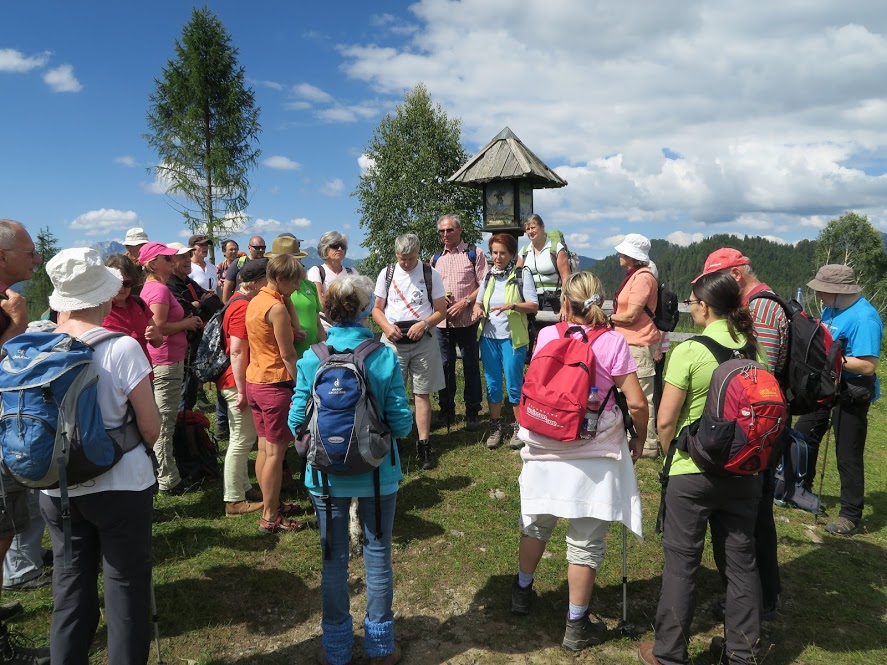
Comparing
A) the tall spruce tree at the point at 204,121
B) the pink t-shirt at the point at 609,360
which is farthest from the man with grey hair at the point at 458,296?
the tall spruce tree at the point at 204,121

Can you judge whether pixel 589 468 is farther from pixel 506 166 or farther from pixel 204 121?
pixel 204 121

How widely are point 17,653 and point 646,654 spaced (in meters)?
3.24

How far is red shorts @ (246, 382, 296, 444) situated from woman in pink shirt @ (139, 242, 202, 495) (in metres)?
1.25

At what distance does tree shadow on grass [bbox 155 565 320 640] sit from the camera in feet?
11.0

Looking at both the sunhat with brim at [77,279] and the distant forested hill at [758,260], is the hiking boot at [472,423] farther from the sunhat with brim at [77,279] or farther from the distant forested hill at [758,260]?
the distant forested hill at [758,260]

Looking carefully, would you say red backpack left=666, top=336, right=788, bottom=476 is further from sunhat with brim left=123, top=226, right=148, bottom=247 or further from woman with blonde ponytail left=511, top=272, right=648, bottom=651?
sunhat with brim left=123, top=226, right=148, bottom=247

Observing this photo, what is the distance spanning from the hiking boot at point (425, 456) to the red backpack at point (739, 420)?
3.25 metres

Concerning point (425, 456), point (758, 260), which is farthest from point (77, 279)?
point (758, 260)

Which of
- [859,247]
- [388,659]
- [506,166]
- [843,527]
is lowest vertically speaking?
[843,527]

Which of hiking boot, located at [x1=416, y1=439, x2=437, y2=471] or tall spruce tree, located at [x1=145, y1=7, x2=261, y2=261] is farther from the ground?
tall spruce tree, located at [x1=145, y1=7, x2=261, y2=261]

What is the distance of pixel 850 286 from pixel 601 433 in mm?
2797

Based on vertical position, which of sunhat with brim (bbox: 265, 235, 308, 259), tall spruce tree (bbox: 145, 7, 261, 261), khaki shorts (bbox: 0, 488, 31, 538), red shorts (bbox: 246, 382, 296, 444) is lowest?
khaki shorts (bbox: 0, 488, 31, 538)

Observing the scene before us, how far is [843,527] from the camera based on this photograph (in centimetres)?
458

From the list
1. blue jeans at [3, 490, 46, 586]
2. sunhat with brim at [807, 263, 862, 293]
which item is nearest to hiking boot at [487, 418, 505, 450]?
sunhat with brim at [807, 263, 862, 293]
